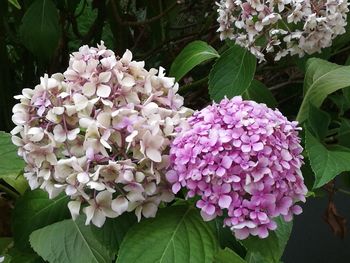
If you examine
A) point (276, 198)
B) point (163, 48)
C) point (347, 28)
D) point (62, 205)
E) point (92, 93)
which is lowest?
point (163, 48)

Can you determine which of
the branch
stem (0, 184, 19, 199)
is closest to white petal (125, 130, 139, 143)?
stem (0, 184, 19, 199)

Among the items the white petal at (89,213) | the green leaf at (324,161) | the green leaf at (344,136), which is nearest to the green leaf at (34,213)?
the white petal at (89,213)

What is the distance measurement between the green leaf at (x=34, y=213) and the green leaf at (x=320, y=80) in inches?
20.9

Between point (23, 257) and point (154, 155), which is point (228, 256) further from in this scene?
point (23, 257)

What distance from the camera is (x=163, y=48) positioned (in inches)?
75.0

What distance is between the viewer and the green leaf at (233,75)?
53.0 inches

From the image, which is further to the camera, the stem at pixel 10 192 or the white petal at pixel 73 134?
the stem at pixel 10 192

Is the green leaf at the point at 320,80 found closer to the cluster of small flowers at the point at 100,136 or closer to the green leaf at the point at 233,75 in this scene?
the green leaf at the point at 233,75

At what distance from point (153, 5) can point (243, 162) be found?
1234 mm

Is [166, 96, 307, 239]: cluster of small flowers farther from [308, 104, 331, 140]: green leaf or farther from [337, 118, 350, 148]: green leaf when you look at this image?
[337, 118, 350, 148]: green leaf

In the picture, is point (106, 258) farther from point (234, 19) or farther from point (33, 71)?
point (33, 71)

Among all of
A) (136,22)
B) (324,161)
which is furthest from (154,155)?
(136,22)

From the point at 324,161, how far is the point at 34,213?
17.5 inches

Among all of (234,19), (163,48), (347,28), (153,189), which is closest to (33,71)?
(163,48)
